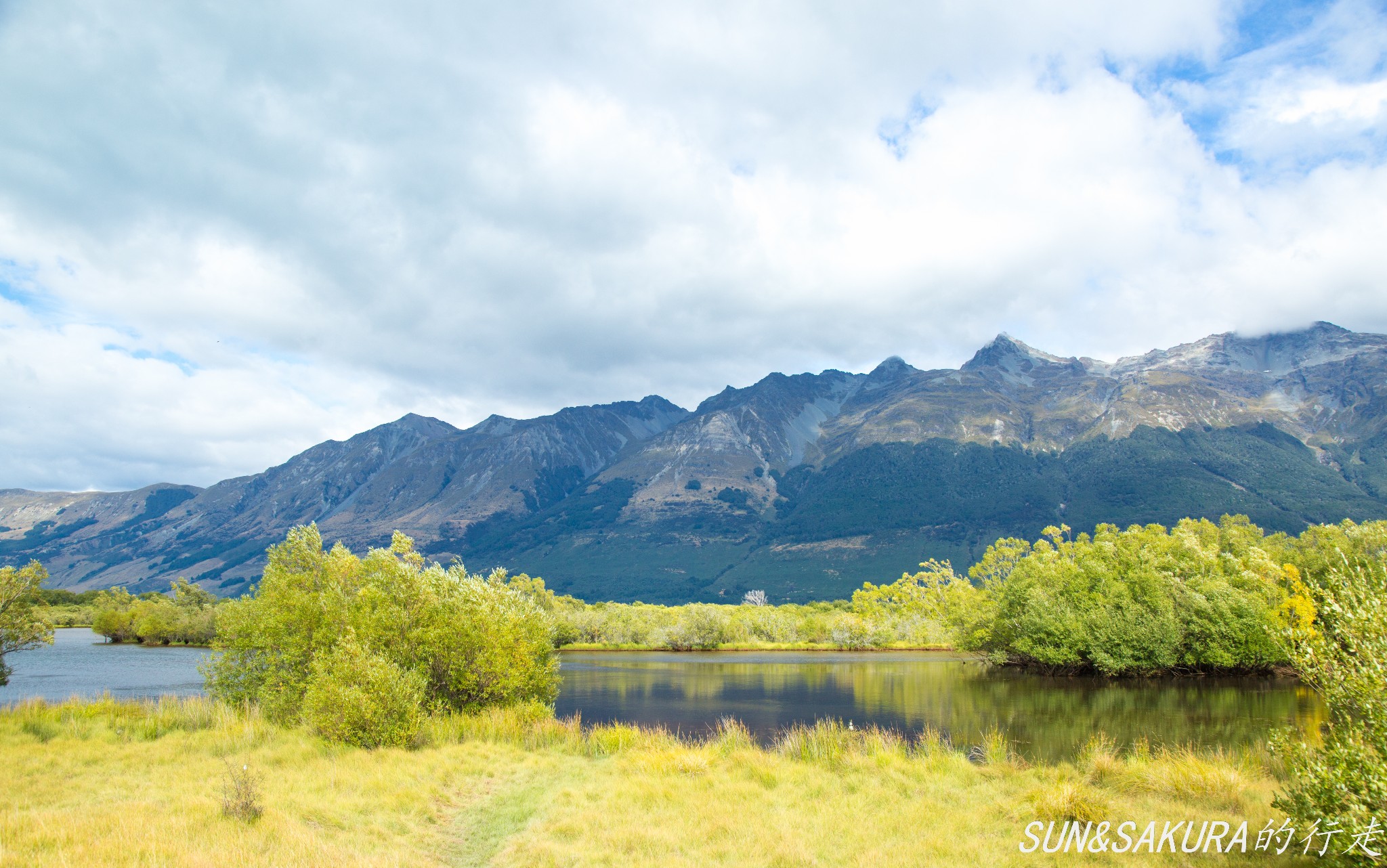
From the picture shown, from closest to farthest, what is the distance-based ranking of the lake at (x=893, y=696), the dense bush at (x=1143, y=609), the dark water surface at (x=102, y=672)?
the lake at (x=893, y=696), the dark water surface at (x=102, y=672), the dense bush at (x=1143, y=609)

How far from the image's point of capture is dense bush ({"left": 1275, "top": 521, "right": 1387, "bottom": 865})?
37.4ft

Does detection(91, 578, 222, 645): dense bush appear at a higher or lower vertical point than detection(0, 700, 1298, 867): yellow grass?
lower

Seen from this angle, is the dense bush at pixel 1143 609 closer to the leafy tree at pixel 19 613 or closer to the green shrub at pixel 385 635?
the green shrub at pixel 385 635

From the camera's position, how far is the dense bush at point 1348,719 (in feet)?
37.4

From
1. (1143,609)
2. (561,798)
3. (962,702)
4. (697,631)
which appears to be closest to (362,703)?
(561,798)

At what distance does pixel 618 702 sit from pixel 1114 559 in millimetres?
54120

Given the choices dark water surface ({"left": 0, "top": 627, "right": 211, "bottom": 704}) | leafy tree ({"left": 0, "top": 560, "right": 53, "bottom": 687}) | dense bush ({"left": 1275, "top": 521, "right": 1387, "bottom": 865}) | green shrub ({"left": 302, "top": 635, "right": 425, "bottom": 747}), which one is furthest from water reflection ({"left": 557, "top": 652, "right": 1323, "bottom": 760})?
dark water surface ({"left": 0, "top": 627, "right": 211, "bottom": 704})

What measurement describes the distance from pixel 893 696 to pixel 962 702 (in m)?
5.55

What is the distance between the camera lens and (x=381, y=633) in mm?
31938

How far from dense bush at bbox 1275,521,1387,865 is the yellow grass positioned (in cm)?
225

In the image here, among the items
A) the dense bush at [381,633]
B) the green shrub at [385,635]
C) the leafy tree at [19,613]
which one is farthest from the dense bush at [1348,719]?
the leafy tree at [19,613]

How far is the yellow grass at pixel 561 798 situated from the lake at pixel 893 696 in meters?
11.7

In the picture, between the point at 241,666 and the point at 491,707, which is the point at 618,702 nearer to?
the point at 491,707

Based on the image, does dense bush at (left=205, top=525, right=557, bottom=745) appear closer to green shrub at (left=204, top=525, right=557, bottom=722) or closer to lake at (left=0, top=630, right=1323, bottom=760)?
green shrub at (left=204, top=525, right=557, bottom=722)
